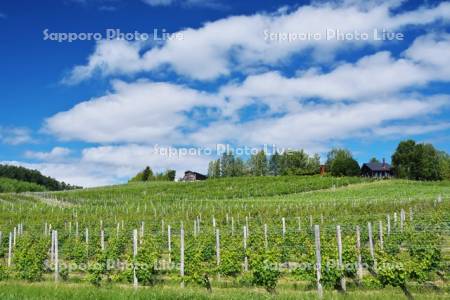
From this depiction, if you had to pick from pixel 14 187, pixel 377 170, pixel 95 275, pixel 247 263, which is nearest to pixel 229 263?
pixel 247 263

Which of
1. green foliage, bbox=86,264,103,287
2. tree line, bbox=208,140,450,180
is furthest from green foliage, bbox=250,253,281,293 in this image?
tree line, bbox=208,140,450,180

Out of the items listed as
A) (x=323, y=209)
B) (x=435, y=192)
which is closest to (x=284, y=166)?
(x=435, y=192)

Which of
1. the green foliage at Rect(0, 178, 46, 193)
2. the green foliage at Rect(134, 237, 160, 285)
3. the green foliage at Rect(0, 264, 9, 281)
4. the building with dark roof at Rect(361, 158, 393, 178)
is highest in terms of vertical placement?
the building with dark roof at Rect(361, 158, 393, 178)

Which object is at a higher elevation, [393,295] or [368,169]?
[368,169]

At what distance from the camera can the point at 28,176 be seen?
137625mm

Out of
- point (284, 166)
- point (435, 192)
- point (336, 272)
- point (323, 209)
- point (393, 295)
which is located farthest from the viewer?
point (284, 166)

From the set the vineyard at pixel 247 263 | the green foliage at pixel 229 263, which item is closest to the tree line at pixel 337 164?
the vineyard at pixel 247 263

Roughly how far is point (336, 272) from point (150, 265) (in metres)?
5.41

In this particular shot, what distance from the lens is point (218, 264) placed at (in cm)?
1484

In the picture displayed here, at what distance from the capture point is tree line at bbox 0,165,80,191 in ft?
429

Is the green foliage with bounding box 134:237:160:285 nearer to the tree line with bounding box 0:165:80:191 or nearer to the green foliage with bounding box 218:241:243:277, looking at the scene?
the green foliage with bounding box 218:241:243:277

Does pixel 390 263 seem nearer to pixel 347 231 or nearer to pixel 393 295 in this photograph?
pixel 393 295

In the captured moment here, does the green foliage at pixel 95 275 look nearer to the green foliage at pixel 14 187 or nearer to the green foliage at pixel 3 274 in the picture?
the green foliage at pixel 3 274

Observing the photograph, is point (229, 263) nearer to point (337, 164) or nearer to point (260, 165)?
point (337, 164)
